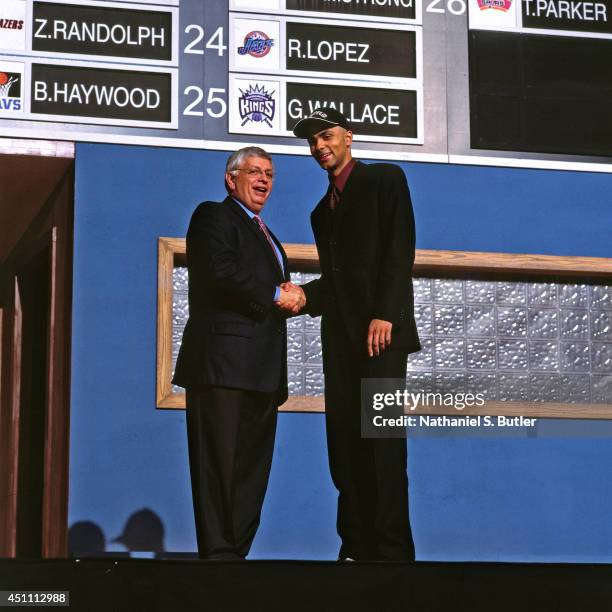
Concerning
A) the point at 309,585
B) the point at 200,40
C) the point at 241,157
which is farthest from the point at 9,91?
the point at 309,585

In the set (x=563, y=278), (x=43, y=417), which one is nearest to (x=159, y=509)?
(x=43, y=417)

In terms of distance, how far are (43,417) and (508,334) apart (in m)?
1.89

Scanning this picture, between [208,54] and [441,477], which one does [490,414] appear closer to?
[441,477]

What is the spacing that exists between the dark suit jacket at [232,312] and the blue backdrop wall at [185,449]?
17cm

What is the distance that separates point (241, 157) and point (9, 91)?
74cm

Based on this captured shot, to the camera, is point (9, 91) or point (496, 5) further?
point (496, 5)

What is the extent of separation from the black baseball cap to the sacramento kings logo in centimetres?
11

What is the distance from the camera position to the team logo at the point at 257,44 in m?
4.52

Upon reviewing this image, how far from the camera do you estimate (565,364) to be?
4.57m

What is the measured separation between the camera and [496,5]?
4.63 meters

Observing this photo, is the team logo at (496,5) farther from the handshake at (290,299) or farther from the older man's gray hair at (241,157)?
the handshake at (290,299)

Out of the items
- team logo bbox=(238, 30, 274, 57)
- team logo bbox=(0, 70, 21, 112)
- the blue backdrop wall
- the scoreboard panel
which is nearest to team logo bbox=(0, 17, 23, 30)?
the scoreboard panel

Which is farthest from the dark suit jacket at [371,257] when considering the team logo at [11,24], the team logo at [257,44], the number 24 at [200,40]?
the team logo at [11,24]

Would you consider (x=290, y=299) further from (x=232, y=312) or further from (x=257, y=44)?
A: (x=257, y=44)
